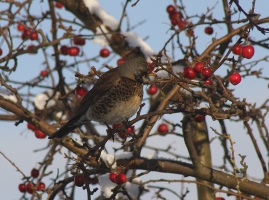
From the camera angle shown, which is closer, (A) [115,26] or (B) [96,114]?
(B) [96,114]

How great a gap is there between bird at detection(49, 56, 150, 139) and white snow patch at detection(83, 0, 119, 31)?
52.8 inches

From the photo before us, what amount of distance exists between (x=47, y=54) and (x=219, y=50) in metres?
1.96

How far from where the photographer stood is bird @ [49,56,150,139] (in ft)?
11.7

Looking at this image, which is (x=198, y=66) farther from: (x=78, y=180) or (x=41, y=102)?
(x=41, y=102)

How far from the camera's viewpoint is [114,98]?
3637 mm

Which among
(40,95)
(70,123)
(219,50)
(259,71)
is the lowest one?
(70,123)

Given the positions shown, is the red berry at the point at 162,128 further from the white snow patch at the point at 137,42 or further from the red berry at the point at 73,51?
the red berry at the point at 73,51

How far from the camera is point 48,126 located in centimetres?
367

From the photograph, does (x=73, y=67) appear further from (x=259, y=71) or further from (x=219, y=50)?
(x=259, y=71)

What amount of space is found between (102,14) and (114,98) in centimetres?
167

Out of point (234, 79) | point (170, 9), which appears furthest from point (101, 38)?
point (234, 79)

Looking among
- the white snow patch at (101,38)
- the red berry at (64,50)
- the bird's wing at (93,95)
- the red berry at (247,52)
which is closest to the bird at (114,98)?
the bird's wing at (93,95)

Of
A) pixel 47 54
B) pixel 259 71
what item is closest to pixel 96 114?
pixel 259 71

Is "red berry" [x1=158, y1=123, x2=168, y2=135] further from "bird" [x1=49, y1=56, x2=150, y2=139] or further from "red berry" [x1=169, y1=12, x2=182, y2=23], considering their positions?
"bird" [x1=49, y1=56, x2=150, y2=139]
